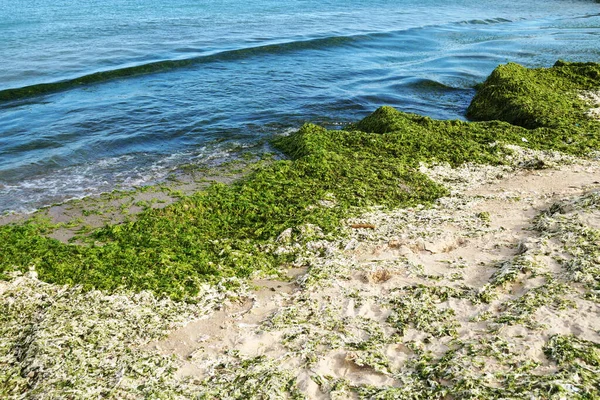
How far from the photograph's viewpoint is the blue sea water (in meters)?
9.86

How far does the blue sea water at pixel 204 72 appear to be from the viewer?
986cm

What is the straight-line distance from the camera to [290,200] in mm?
7113

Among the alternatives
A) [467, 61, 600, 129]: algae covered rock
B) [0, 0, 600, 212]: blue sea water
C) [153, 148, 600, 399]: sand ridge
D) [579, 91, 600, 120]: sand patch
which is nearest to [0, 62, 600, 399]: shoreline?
[153, 148, 600, 399]: sand ridge

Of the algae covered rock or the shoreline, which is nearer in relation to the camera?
the shoreline

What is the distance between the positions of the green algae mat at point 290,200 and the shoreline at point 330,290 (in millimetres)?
33

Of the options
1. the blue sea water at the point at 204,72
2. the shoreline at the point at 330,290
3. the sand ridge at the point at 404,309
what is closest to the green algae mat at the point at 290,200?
the shoreline at the point at 330,290

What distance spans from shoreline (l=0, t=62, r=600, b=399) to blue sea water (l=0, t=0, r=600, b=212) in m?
2.77

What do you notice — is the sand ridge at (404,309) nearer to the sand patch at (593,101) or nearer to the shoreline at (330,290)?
the shoreline at (330,290)

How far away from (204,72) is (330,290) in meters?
13.1

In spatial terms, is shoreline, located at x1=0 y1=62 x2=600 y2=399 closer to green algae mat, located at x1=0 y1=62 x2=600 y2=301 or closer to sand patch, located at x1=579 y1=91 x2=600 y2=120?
green algae mat, located at x1=0 y1=62 x2=600 y2=301

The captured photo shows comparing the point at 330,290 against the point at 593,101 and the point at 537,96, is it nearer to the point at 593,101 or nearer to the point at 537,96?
the point at 537,96

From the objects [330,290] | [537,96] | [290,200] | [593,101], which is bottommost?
[330,290]

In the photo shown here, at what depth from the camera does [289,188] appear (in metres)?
7.41

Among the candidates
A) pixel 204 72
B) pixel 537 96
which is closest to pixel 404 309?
pixel 537 96
